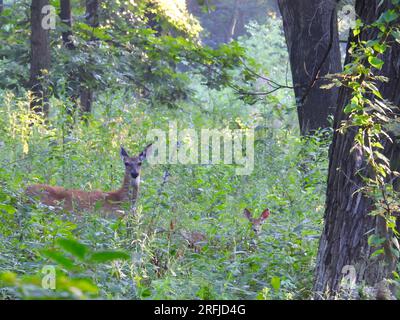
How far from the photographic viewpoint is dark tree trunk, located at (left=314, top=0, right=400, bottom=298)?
5.32m

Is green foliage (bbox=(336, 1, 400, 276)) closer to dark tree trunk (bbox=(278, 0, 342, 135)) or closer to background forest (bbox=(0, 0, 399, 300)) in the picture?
background forest (bbox=(0, 0, 399, 300))

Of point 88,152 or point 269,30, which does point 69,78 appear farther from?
point 269,30

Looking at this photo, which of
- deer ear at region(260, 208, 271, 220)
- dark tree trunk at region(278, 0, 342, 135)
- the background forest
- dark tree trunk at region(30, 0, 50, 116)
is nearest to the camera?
the background forest

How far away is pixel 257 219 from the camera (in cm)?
756

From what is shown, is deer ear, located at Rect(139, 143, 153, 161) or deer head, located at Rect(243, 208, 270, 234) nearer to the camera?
deer head, located at Rect(243, 208, 270, 234)

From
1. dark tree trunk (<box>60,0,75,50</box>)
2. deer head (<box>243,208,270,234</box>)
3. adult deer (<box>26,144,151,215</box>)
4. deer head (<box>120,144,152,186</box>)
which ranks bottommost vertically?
deer head (<box>243,208,270,234</box>)

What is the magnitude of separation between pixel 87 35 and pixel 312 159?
5748 millimetres

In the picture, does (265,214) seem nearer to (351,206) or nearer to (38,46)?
(351,206)

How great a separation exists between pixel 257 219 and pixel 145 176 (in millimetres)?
3740

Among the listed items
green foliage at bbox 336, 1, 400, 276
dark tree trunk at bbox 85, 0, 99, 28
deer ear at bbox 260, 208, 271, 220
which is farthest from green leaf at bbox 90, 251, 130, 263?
dark tree trunk at bbox 85, 0, 99, 28

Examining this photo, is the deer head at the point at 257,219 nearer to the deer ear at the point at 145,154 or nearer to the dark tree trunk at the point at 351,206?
the dark tree trunk at the point at 351,206

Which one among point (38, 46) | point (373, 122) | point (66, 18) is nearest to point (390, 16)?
point (373, 122)

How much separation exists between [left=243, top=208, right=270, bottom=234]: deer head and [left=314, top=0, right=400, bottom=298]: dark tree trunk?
4.78 feet

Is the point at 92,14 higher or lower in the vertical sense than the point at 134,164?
higher
